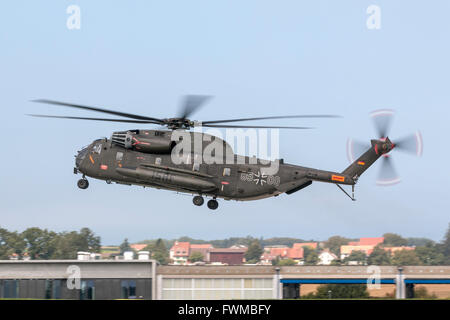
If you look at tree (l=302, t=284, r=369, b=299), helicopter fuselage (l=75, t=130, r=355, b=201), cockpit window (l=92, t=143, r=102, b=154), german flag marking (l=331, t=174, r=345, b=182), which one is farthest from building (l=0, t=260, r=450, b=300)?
german flag marking (l=331, t=174, r=345, b=182)

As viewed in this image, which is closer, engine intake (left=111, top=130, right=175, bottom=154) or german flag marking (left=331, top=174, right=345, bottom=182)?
german flag marking (left=331, top=174, right=345, bottom=182)

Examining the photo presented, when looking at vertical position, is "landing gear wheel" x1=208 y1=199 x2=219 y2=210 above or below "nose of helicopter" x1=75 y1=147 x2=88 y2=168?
below

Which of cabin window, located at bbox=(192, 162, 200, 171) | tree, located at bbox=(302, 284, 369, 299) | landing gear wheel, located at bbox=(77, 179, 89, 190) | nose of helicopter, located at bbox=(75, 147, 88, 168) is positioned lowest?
tree, located at bbox=(302, 284, 369, 299)

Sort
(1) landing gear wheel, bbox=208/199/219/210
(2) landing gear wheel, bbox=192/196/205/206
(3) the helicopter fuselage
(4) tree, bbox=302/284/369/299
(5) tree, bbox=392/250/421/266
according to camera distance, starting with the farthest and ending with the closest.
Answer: (5) tree, bbox=392/250/421/266 → (4) tree, bbox=302/284/369/299 → (1) landing gear wheel, bbox=208/199/219/210 → (2) landing gear wheel, bbox=192/196/205/206 → (3) the helicopter fuselage

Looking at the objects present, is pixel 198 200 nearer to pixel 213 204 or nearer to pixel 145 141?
pixel 213 204

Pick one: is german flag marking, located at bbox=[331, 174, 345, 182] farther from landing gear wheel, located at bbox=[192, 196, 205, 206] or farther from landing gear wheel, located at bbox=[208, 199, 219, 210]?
landing gear wheel, located at bbox=[192, 196, 205, 206]

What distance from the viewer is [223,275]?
7325 cm

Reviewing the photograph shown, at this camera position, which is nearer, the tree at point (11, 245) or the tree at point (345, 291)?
the tree at point (345, 291)

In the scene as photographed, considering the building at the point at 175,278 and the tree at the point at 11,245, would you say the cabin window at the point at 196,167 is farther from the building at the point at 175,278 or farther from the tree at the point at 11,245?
the tree at the point at 11,245

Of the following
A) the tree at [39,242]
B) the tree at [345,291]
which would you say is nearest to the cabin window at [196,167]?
the tree at [345,291]

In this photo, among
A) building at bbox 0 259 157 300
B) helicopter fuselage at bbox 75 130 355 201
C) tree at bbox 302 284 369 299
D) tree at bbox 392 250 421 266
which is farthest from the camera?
tree at bbox 392 250 421 266
